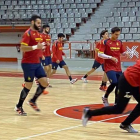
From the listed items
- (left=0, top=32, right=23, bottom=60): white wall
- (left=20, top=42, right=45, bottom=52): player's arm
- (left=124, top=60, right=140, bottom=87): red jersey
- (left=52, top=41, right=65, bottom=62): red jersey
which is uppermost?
(left=20, top=42, right=45, bottom=52): player's arm

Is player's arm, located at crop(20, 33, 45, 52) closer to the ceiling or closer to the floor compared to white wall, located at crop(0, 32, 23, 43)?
closer to the ceiling

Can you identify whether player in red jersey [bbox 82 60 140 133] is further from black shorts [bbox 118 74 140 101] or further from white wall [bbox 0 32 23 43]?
white wall [bbox 0 32 23 43]

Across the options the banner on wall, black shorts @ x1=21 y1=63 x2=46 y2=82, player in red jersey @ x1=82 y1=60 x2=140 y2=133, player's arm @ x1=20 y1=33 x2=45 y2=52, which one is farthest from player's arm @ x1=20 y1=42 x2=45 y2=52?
the banner on wall

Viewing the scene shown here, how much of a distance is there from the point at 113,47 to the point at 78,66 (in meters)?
13.8

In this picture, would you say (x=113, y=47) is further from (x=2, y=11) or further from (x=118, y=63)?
(x=2, y=11)

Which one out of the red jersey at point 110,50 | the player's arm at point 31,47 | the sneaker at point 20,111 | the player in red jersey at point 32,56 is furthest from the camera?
the red jersey at point 110,50

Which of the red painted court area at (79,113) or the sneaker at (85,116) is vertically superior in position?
the sneaker at (85,116)

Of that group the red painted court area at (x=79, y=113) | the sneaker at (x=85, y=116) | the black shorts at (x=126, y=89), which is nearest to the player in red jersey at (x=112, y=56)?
the red painted court area at (x=79, y=113)

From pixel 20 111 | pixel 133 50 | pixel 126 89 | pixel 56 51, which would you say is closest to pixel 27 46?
pixel 20 111

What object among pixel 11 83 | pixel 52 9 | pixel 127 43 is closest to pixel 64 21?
pixel 52 9

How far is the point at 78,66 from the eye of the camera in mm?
22766

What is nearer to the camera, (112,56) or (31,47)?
(31,47)

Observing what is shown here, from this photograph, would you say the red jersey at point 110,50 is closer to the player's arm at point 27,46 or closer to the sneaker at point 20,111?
the player's arm at point 27,46

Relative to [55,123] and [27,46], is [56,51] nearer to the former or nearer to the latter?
[27,46]
